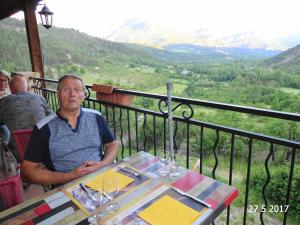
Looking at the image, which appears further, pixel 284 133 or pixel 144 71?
pixel 284 133

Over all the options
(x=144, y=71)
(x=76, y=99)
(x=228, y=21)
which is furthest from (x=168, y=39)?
(x=76, y=99)

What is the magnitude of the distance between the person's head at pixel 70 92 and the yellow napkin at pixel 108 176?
625 millimetres

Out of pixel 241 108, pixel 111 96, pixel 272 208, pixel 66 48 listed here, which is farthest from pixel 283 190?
pixel 66 48

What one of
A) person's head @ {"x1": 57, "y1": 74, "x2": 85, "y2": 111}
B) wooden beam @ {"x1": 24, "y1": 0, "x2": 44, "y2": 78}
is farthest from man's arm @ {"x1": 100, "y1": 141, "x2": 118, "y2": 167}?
wooden beam @ {"x1": 24, "y1": 0, "x2": 44, "y2": 78}

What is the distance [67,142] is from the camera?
1.66 meters

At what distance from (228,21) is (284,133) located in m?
5.85

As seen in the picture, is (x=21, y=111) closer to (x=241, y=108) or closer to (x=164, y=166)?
(x=164, y=166)

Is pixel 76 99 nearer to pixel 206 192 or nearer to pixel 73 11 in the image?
pixel 206 192

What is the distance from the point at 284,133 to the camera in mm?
10156

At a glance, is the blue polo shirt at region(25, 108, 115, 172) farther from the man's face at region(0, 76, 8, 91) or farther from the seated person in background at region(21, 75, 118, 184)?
the man's face at region(0, 76, 8, 91)

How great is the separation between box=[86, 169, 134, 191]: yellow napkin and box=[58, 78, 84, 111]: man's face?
0.62m

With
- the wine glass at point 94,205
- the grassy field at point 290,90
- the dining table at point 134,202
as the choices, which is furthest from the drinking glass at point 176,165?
the grassy field at point 290,90

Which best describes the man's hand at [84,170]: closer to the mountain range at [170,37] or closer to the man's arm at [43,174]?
the man's arm at [43,174]

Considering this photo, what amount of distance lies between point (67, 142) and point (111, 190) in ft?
2.27
